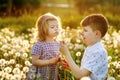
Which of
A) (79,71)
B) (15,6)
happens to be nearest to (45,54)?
(79,71)

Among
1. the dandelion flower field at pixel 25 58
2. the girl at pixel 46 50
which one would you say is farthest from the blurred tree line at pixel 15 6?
the girl at pixel 46 50

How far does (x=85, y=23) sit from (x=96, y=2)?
19.9 m

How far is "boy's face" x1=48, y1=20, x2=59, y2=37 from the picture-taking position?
569 centimetres

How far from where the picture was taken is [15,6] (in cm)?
2102

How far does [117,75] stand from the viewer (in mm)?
6258

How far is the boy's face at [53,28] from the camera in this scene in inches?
224

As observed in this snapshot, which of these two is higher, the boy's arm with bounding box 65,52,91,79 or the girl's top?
the girl's top

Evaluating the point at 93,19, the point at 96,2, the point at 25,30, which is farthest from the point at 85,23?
the point at 96,2

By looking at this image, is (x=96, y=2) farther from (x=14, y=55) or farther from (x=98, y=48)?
(x=98, y=48)

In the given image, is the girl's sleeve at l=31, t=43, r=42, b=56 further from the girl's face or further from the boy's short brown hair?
the boy's short brown hair

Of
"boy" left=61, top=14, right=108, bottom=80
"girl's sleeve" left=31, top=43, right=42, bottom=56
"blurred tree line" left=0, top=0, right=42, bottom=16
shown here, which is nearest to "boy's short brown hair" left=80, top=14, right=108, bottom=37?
"boy" left=61, top=14, right=108, bottom=80

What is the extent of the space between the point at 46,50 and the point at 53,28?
0.30 m

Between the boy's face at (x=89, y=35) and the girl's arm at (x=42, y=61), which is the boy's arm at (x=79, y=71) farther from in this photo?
the girl's arm at (x=42, y=61)

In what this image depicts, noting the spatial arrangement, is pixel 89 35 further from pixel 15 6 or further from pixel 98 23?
pixel 15 6
